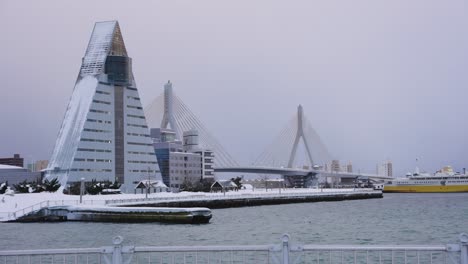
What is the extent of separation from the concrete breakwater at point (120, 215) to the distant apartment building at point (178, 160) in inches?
4109

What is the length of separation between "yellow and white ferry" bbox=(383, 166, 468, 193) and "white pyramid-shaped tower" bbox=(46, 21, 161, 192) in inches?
3263

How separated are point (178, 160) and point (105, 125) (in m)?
43.3

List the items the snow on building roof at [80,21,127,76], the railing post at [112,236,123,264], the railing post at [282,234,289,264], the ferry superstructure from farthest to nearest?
1. the ferry superstructure
2. the snow on building roof at [80,21,127,76]
3. the railing post at [112,236,123,264]
4. the railing post at [282,234,289,264]

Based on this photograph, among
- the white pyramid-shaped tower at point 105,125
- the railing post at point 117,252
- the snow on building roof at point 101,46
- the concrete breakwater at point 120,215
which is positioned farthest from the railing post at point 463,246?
the snow on building roof at point 101,46

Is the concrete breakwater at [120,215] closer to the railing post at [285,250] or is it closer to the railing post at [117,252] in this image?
the railing post at [117,252]

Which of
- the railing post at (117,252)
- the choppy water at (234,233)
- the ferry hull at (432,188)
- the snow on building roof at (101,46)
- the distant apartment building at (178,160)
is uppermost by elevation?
the snow on building roof at (101,46)

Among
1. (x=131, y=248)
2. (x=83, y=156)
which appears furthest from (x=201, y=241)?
(x=83, y=156)

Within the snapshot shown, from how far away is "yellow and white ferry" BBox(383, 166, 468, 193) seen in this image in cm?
17525

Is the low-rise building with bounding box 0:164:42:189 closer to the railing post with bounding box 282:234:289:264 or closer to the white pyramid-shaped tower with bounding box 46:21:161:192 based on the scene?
the white pyramid-shaped tower with bounding box 46:21:161:192

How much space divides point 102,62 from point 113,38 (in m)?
7.64

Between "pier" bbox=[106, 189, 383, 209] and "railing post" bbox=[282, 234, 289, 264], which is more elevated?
"railing post" bbox=[282, 234, 289, 264]

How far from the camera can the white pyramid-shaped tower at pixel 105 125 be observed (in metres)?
133

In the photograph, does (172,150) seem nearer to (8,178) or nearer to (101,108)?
(101,108)

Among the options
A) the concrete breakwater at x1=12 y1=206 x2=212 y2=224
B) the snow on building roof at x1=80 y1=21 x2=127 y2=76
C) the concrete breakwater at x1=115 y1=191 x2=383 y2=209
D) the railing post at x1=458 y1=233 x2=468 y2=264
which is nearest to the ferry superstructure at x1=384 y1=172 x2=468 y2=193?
the concrete breakwater at x1=115 y1=191 x2=383 y2=209
